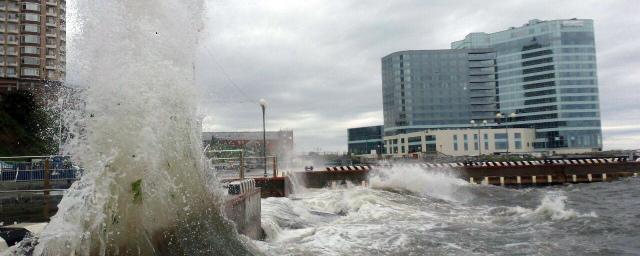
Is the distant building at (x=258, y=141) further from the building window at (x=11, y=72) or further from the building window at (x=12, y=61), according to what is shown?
the building window at (x=12, y=61)

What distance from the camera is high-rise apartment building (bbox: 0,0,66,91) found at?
72312 mm

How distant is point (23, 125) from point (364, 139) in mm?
92479

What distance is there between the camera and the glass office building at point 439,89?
409 ft

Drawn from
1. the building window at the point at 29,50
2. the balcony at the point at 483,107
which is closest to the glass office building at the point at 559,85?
the balcony at the point at 483,107

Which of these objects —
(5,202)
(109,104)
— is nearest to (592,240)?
(109,104)

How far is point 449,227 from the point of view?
1120 cm

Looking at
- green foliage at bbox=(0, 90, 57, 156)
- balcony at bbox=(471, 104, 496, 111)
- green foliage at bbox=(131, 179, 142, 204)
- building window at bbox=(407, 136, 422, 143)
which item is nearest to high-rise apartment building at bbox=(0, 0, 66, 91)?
green foliage at bbox=(0, 90, 57, 156)

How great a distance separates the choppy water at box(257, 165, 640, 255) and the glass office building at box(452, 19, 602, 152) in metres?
91.9

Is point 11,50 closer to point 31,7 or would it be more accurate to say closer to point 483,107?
point 31,7

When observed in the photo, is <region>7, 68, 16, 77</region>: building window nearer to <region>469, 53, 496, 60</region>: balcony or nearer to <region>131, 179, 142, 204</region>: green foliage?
<region>131, 179, 142, 204</region>: green foliage

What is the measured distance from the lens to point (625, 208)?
13.7 meters

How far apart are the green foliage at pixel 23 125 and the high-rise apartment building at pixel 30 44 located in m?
13.6

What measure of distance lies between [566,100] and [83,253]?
113 m

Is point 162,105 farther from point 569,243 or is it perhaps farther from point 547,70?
point 547,70
